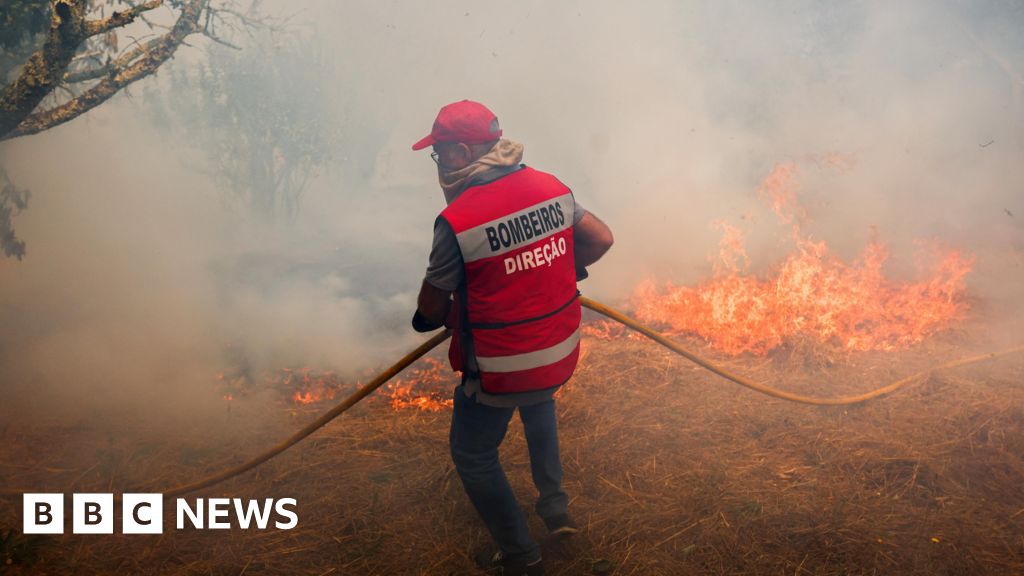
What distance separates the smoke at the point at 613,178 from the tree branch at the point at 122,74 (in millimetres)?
2300

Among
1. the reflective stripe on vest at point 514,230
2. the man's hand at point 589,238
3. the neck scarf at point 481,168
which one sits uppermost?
the neck scarf at point 481,168

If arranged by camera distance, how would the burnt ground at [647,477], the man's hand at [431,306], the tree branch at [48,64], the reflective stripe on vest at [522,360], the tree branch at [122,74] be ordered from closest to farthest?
the man's hand at [431,306] → the reflective stripe on vest at [522,360] → the burnt ground at [647,477] → the tree branch at [48,64] → the tree branch at [122,74]

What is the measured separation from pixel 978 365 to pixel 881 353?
0.71 meters

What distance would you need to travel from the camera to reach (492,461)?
123 inches

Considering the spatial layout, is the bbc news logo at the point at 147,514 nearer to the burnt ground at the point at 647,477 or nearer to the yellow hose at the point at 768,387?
the burnt ground at the point at 647,477

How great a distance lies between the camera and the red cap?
2844 millimetres

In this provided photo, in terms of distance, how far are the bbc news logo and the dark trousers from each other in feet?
4.69

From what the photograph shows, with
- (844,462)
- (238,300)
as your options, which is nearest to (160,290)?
(238,300)

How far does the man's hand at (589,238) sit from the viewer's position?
10.4 feet

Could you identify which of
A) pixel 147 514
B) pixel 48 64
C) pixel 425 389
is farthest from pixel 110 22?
pixel 425 389

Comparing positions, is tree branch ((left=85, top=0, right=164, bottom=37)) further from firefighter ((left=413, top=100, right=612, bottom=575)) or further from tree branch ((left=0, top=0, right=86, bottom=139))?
firefighter ((left=413, top=100, right=612, bottom=575))

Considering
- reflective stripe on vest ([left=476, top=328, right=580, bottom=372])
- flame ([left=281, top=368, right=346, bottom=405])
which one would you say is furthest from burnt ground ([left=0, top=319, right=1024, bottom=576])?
reflective stripe on vest ([left=476, top=328, right=580, bottom=372])

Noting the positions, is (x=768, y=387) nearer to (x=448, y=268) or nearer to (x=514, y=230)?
(x=514, y=230)

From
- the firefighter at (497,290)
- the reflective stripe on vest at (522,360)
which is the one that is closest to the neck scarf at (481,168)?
the firefighter at (497,290)
